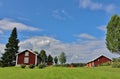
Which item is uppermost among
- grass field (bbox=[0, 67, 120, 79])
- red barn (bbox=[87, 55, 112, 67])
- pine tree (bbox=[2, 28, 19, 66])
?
pine tree (bbox=[2, 28, 19, 66])

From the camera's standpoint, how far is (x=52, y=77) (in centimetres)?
3109

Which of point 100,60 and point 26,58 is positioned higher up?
point 26,58

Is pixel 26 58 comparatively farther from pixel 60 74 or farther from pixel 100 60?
pixel 60 74

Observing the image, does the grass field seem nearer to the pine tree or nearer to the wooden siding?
the wooden siding

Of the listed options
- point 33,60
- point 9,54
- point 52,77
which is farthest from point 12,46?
point 52,77

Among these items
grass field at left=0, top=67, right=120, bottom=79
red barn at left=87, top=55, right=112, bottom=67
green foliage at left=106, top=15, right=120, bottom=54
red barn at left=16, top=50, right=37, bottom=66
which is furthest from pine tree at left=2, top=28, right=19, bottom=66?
grass field at left=0, top=67, right=120, bottom=79

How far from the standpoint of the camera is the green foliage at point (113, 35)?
71438 mm

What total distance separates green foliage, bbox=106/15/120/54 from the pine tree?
115ft

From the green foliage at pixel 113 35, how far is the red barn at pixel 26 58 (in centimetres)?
2633

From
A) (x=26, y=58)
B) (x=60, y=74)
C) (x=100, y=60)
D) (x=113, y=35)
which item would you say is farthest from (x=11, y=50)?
(x=60, y=74)

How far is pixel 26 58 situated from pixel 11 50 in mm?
7821

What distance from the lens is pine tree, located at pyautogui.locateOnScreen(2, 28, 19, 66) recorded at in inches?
3487

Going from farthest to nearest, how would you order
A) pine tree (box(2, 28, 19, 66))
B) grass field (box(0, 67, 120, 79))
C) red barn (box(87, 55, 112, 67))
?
red barn (box(87, 55, 112, 67))
pine tree (box(2, 28, 19, 66))
grass field (box(0, 67, 120, 79))

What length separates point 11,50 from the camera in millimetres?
90188
